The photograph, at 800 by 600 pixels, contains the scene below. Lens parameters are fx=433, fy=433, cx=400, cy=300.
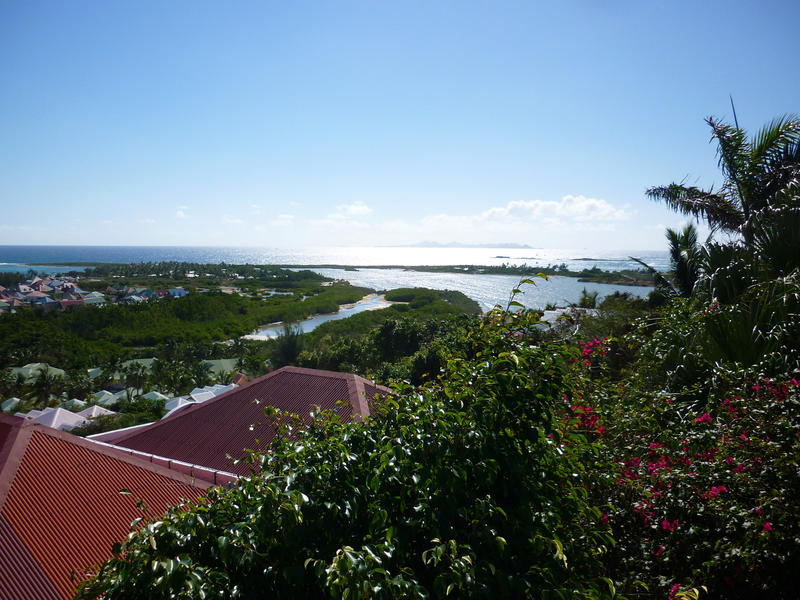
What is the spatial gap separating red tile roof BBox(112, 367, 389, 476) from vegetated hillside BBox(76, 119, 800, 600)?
6772 millimetres

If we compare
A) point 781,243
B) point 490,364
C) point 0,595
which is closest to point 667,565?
point 490,364

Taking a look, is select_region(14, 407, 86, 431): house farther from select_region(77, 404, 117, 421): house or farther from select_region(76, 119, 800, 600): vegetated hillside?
select_region(76, 119, 800, 600): vegetated hillside

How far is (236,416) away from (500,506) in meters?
8.90

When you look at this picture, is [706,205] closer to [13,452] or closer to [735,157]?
[735,157]

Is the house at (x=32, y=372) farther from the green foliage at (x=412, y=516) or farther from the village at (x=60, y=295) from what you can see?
the green foliage at (x=412, y=516)

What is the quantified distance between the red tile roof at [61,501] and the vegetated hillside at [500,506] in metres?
4.61

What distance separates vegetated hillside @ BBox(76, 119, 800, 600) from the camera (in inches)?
65.9

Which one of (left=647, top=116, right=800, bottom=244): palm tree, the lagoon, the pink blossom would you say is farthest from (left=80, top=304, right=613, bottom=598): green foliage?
the lagoon

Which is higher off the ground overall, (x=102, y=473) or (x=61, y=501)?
(x=102, y=473)

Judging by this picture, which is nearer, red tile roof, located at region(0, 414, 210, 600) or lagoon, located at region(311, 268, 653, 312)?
red tile roof, located at region(0, 414, 210, 600)

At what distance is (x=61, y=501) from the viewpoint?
21.3 ft

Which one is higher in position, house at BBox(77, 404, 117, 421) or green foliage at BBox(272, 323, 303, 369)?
green foliage at BBox(272, 323, 303, 369)

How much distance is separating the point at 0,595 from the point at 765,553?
771 centimetres

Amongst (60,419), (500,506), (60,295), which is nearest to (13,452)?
(500,506)
